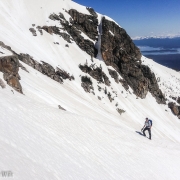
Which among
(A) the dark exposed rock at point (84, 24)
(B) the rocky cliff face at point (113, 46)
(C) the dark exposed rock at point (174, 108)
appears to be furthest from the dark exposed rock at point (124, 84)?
(A) the dark exposed rock at point (84, 24)

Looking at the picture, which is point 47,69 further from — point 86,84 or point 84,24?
point 84,24

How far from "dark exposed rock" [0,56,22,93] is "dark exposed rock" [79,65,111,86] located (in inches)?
787

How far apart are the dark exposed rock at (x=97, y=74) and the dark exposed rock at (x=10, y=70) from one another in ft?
65.6

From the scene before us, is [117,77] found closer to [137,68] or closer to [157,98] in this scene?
[137,68]

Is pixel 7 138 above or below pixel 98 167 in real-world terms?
above

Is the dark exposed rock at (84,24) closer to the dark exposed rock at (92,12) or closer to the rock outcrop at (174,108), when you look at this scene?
the dark exposed rock at (92,12)

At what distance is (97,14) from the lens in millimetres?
46062

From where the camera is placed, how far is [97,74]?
122 feet

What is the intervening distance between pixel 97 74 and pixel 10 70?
21712 mm

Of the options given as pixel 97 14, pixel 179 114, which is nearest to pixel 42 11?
pixel 97 14

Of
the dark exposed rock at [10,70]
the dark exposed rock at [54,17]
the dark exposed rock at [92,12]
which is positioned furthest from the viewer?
the dark exposed rock at [92,12]

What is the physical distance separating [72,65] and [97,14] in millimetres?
15068

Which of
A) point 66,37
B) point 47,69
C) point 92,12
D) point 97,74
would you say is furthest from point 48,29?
point 47,69

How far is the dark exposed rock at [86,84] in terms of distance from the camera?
1293 inches
